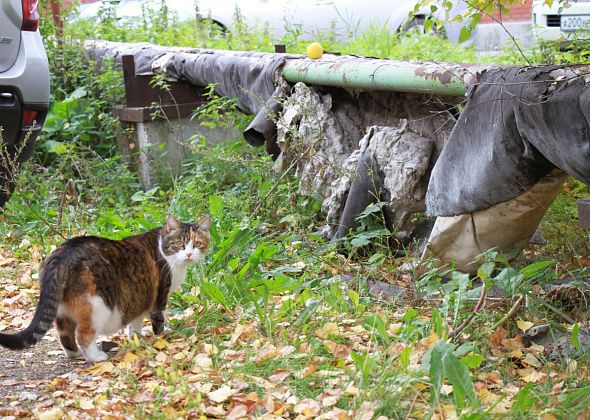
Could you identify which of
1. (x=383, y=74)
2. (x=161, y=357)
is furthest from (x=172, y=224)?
(x=383, y=74)

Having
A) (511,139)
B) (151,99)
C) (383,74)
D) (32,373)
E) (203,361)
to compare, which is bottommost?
(32,373)

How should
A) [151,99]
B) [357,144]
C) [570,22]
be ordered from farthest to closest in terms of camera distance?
[570,22] → [151,99] → [357,144]

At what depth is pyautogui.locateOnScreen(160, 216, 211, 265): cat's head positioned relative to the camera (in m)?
5.12

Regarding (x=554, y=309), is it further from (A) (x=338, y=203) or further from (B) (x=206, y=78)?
(B) (x=206, y=78)

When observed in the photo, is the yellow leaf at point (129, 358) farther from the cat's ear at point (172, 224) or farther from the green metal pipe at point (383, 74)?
the green metal pipe at point (383, 74)

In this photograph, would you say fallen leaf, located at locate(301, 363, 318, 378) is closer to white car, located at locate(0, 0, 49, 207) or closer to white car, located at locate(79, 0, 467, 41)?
white car, located at locate(0, 0, 49, 207)

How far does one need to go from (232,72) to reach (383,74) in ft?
7.24

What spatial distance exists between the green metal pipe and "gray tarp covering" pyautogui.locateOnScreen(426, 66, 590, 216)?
273 millimetres

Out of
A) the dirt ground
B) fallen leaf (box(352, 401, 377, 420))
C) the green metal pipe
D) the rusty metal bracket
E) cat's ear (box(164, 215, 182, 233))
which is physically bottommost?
the dirt ground

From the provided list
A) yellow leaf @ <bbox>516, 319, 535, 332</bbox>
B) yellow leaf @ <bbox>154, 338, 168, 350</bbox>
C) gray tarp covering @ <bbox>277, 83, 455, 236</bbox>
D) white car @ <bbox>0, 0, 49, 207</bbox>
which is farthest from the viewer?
white car @ <bbox>0, 0, 49, 207</bbox>

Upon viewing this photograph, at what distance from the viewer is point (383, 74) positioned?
246 inches

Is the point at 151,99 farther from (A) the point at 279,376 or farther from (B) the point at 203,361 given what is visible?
(A) the point at 279,376

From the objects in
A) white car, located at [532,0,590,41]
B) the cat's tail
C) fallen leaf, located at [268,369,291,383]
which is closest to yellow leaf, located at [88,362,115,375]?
the cat's tail

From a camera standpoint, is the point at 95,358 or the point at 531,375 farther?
the point at 95,358
